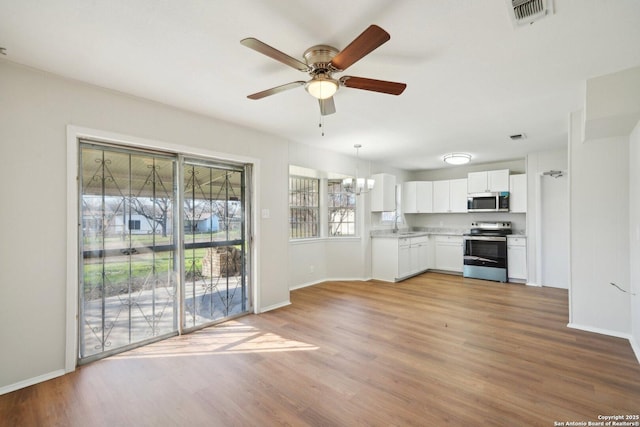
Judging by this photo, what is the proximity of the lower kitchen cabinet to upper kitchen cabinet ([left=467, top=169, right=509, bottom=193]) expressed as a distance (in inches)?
65.0

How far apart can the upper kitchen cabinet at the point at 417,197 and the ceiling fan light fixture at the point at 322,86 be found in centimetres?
552

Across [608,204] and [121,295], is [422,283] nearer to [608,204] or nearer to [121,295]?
[608,204]

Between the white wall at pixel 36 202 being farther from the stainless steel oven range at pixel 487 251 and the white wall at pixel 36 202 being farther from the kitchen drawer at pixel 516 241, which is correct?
the kitchen drawer at pixel 516 241

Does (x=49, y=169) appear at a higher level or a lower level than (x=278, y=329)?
higher

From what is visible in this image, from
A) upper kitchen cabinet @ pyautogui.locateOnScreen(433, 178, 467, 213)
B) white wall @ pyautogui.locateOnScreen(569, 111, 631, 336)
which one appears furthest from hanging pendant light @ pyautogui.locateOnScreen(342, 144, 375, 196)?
white wall @ pyautogui.locateOnScreen(569, 111, 631, 336)

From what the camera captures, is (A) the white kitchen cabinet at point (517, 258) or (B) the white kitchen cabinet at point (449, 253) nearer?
(A) the white kitchen cabinet at point (517, 258)

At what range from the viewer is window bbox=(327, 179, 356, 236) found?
6.07 meters

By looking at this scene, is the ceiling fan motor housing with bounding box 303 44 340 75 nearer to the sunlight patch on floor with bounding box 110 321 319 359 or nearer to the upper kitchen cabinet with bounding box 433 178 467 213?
the sunlight patch on floor with bounding box 110 321 319 359

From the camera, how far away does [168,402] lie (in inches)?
83.5

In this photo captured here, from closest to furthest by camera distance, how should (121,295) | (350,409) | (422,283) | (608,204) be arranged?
(350,409) < (121,295) < (608,204) < (422,283)

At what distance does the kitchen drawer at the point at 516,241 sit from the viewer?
572 centimetres

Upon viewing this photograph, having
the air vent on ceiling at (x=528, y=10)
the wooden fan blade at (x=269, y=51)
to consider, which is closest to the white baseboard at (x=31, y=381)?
the wooden fan blade at (x=269, y=51)

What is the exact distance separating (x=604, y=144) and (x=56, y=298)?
221 inches

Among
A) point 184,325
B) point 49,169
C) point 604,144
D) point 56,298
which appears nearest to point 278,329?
point 184,325
